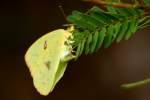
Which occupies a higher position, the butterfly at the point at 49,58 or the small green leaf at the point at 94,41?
the small green leaf at the point at 94,41

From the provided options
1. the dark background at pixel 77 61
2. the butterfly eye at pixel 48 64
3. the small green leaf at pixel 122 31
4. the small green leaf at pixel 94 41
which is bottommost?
the dark background at pixel 77 61

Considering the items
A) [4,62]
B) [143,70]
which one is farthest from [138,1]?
[4,62]

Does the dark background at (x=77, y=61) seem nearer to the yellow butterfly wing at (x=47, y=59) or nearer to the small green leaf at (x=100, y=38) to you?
the yellow butterfly wing at (x=47, y=59)

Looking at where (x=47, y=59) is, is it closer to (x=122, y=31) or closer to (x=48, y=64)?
(x=48, y=64)

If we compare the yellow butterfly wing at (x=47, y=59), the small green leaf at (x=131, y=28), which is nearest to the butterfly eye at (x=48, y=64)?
the yellow butterfly wing at (x=47, y=59)

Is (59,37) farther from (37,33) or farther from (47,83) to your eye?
(37,33)

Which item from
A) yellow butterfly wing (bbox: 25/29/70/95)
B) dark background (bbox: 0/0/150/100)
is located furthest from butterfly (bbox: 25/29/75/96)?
dark background (bbox: 0/0/150/100)

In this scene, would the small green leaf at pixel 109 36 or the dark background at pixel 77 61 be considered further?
the dark background at pixel 77 61
